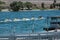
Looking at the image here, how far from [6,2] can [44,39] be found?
106 m

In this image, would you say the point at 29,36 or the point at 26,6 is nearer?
the point at 29,36

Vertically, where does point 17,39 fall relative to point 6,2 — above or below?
above

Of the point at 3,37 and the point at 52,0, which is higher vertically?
the point at 3,37

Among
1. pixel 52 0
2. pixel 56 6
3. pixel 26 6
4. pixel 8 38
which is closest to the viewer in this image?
pixel 8 38

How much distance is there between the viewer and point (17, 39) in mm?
5504

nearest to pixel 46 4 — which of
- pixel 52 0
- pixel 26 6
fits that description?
pixel 52 0

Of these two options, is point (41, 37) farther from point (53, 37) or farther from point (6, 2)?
point (6, 2)

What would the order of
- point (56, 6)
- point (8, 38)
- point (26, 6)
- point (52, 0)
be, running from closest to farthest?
point (8, 38)
point (26, 6)
point (56, 6)
point (52, 0)

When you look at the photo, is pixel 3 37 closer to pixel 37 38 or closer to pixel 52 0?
pixel 37 38

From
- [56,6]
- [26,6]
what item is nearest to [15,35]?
[26,6]

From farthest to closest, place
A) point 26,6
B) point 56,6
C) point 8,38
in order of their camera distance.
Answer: point 56,6
point 26,6
point 8,38

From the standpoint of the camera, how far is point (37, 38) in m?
5.43

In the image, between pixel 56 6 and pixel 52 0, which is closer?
pixel 56 6

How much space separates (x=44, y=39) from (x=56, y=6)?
320 feet
